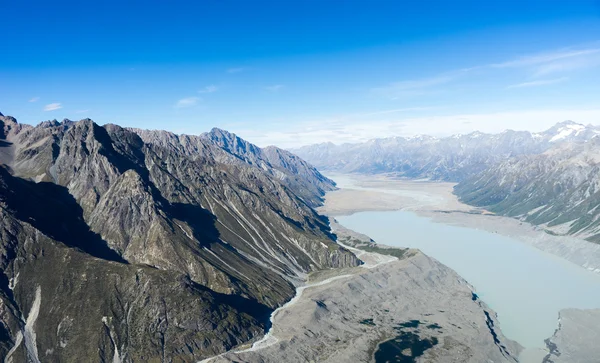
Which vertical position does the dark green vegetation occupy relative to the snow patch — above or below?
below

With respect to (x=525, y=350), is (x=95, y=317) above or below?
above

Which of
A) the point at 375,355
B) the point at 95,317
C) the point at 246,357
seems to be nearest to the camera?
the point at 246,357

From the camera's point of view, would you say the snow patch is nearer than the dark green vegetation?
Yes

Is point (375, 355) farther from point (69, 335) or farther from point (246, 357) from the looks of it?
point (69, 335)

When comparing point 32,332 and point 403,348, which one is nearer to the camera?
point 32,332

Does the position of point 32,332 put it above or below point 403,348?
above

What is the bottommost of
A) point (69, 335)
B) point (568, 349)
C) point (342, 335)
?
point (568, 349)

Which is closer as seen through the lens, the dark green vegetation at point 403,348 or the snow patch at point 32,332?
the snow patch at point 32,332

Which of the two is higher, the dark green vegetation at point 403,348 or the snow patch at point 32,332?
the snow patch at point 32,332

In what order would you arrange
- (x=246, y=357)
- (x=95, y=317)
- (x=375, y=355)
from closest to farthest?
(x=246, y=357), (x=375, y=355), (x=95, y=317)

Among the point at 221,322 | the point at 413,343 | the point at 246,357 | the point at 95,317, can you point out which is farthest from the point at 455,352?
the point at 95,317

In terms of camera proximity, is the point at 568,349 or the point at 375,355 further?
the point at 568,349
